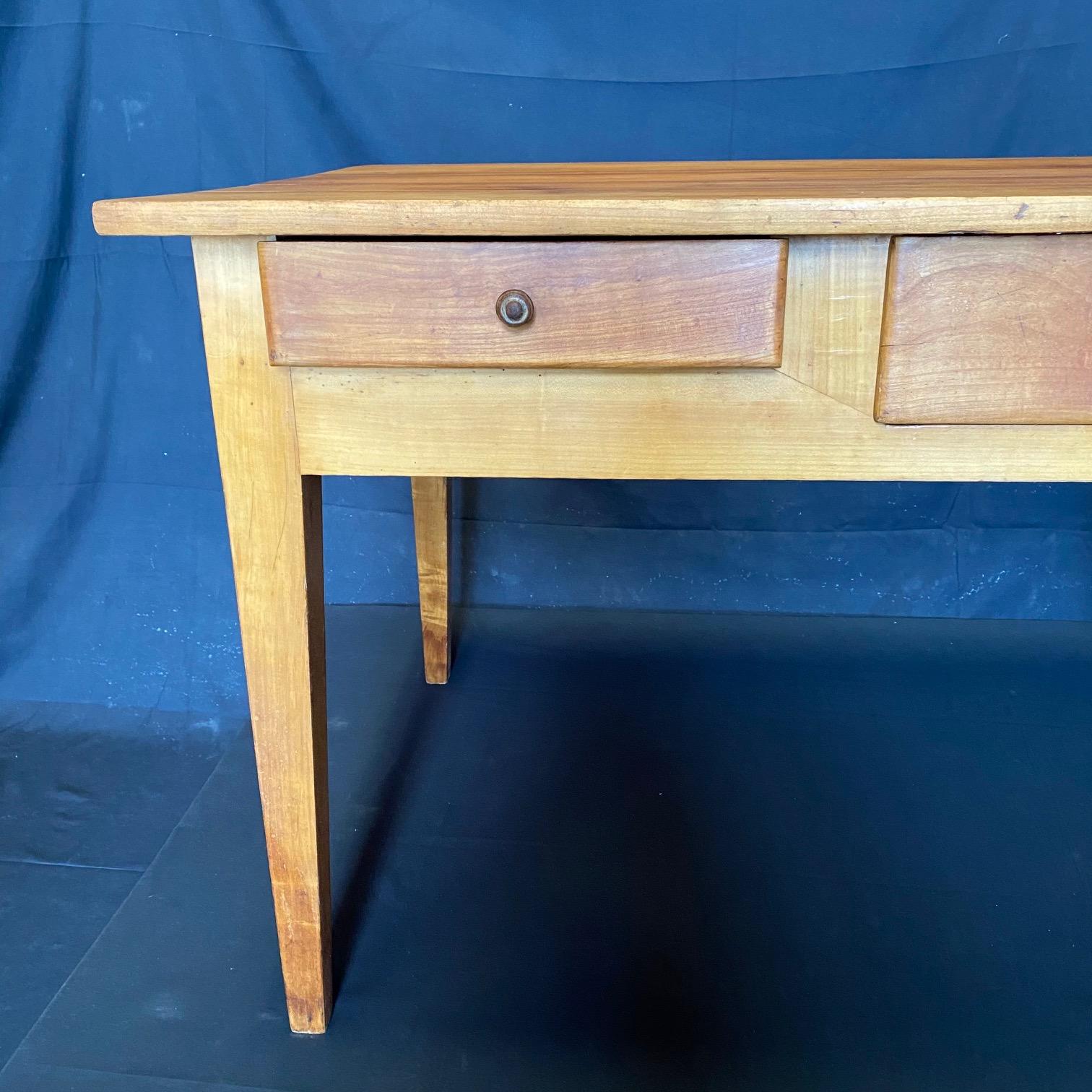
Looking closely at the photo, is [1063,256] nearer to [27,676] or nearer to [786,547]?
[786,547]

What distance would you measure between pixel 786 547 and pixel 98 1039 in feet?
3.79

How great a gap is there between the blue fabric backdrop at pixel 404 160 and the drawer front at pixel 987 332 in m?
0.86

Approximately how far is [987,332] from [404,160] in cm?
102

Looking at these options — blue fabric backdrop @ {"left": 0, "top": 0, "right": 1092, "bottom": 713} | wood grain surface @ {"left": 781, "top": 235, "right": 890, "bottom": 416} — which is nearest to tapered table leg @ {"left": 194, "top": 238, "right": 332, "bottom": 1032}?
wood grain surface @ {"left": 781, "top": 235, "right": 890, "bottom": 416}

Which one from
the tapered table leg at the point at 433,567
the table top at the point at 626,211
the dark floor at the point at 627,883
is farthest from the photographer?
the tapered table leg at the point at 433,567

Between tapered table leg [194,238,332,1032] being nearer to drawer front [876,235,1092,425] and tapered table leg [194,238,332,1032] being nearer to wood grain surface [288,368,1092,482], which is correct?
wood grain surface [288,368,1092,482]

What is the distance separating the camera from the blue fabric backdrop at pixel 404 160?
1.29 metres

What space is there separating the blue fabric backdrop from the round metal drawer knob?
0.88m

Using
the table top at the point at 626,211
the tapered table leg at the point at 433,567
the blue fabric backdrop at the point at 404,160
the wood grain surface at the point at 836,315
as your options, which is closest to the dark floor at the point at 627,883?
the tapered table leg at the point at 433,567

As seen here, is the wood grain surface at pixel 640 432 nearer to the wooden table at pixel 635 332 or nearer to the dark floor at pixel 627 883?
the wooden table at pixel 635 332

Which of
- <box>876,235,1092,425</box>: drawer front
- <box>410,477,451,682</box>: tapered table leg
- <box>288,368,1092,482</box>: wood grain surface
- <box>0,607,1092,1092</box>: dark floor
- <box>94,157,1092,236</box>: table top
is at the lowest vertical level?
<box>0,607,1092,1092</box>: dark floor

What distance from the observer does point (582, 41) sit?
131 centimetres

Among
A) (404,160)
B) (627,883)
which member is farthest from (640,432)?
(404,160)

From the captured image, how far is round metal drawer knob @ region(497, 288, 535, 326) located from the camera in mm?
584
